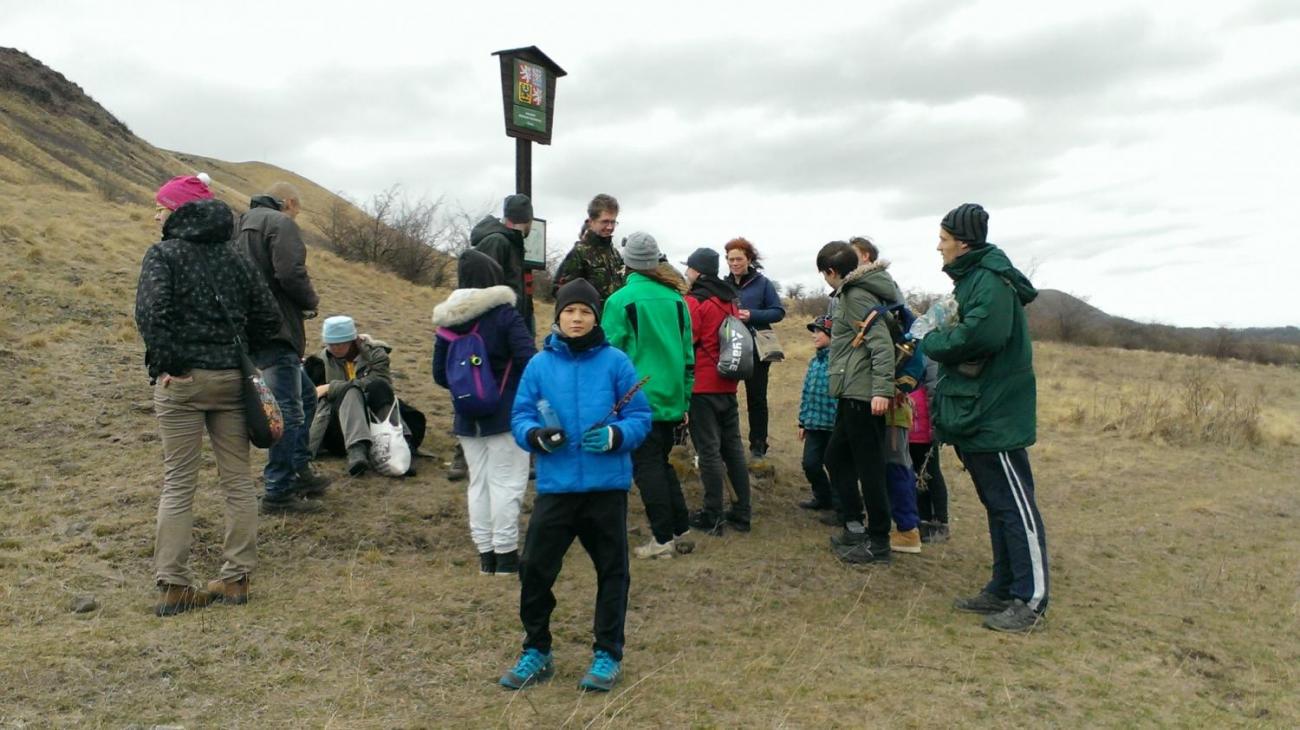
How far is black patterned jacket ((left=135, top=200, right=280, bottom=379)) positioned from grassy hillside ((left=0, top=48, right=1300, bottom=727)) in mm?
1262

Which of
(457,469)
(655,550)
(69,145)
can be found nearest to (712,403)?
(655,550)

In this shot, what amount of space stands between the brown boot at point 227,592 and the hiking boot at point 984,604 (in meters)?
3.79

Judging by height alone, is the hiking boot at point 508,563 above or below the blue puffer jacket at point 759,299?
below

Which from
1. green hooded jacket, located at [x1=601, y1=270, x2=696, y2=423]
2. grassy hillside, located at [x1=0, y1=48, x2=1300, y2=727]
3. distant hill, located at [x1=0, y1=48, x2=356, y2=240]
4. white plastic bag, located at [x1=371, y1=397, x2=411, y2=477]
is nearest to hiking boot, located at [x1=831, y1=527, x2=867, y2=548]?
grassy hillside, located at [x1=0, y1=48, x2=1300, y2=727]

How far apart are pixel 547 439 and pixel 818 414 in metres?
3.32

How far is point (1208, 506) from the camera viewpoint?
8.38 metres

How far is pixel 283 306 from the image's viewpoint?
568 centimetres

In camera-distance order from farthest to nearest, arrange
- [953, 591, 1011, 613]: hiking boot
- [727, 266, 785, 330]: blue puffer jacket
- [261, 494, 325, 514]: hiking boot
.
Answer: [727, 266, 785, 330]: blue puffer jacket
[261, 494, 325, 514]: hiking boot
[953, 591, 1011, 613]: hiking boot

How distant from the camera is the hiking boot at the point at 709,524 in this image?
6090 mm

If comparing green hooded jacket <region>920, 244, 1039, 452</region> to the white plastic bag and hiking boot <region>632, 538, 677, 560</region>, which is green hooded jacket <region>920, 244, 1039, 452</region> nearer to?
hiking boot <region>632, 538, 677, 560</region>

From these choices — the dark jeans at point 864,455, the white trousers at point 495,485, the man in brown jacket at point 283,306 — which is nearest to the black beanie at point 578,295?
the white trousers at point 495,485

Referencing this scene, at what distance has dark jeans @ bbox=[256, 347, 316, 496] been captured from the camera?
5531mm

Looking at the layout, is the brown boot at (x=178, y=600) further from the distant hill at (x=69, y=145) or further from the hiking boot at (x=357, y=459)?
the distant hill at (x=69, y=145)

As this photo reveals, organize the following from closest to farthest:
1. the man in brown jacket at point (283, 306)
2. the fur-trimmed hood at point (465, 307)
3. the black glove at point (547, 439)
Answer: the black glove at point (547, 439)
the fur-trimmed hood at point (465, 307)
the man in brown jacket at point (283, 306)
